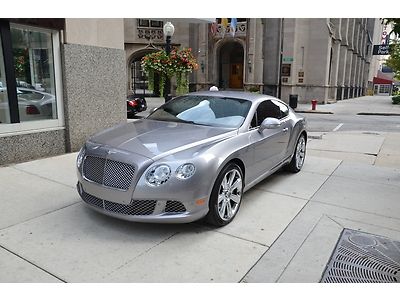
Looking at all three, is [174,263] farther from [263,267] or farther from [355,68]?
[355,68]

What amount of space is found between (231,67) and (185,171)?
115ft

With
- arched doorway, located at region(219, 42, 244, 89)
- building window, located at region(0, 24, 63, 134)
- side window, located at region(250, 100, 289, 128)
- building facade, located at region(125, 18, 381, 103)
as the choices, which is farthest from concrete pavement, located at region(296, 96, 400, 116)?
building window, located at region(0, 24, 63, 134)

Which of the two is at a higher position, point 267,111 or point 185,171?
point 267,111

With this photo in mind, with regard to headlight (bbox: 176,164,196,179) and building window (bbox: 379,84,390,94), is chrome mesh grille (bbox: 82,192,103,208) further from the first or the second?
building window (bbox: 379,84,390,94)

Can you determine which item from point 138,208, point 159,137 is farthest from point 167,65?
point 138,208

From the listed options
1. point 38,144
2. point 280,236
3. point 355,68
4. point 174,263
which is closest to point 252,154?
point 280,236

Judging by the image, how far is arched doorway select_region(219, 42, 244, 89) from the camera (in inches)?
1407

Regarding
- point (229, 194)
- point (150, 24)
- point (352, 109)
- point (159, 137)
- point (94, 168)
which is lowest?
point (352, 109)

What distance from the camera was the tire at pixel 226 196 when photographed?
12.7ft

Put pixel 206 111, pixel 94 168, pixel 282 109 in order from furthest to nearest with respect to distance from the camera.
A: pixel 282 109 → pixel 206 111 → pixel 94 168

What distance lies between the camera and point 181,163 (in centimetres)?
362

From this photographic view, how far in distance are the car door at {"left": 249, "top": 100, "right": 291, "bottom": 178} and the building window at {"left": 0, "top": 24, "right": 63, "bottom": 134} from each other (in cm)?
431

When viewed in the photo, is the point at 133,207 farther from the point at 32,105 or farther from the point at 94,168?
the point at 32,105

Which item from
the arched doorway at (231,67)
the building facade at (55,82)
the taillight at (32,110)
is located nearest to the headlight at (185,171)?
the building facade at (55,82)
